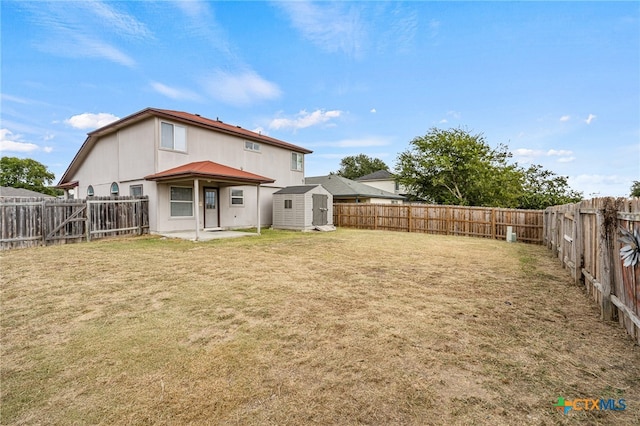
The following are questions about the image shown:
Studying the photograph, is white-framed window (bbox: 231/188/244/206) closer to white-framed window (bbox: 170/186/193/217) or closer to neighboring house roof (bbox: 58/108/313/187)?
white-framed window (bbox: 170/186/193/217)

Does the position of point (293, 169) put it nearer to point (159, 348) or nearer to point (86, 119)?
point (159, 348)

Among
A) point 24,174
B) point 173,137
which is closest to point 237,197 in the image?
point 173,137

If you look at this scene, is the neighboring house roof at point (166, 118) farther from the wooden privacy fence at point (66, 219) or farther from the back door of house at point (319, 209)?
the back door of house at point (319, 209)

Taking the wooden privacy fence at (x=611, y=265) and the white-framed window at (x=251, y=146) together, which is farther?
the white-framed window at (x=251, y=146)

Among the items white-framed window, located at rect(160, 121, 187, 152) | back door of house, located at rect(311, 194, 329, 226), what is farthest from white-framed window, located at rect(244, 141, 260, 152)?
back door of house, located at rect(311, 194, 329, 226)

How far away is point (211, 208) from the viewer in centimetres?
1453

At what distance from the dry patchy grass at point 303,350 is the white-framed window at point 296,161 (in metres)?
13.9

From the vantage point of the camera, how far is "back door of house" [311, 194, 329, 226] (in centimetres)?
1592

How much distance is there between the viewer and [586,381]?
239 cm

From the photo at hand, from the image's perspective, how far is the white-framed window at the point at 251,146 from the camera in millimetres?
16172

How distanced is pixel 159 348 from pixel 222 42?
1475 centimetres

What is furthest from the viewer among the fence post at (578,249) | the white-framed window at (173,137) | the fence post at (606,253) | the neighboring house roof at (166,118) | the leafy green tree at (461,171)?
the leafy green tree at (461,171)

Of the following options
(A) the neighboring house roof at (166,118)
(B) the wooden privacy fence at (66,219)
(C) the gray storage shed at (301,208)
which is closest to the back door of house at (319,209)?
(C) the gray storage shed at (301,208)

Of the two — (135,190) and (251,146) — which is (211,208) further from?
(251,146)
